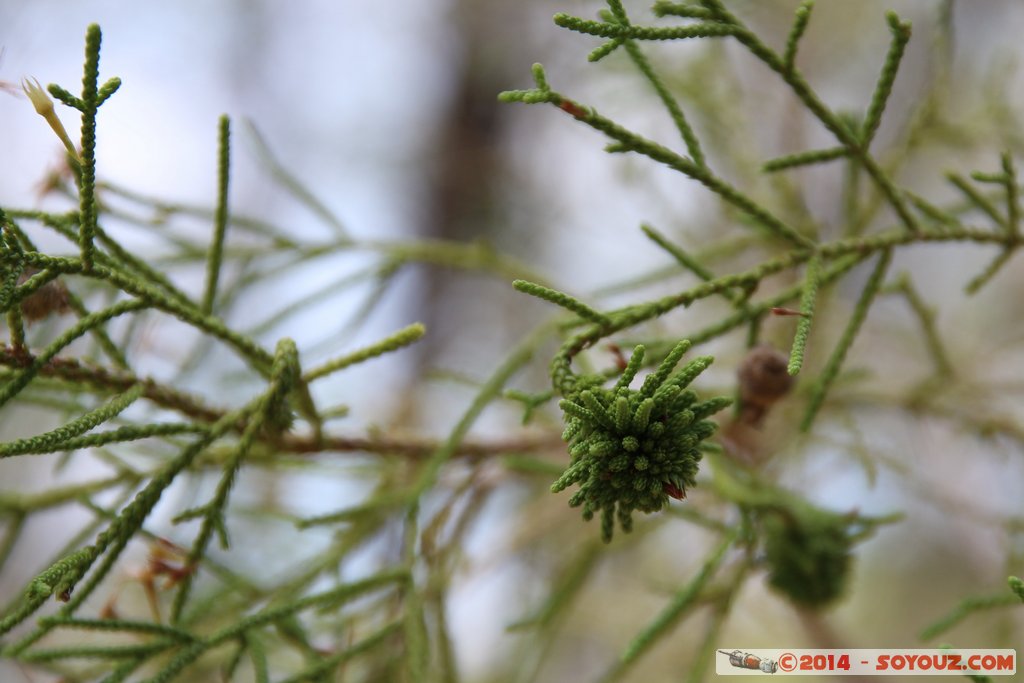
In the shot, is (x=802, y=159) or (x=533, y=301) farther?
(x=533, y=301)

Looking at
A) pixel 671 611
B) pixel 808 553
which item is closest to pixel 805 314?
pixel 671 611

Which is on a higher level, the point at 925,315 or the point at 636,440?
the point at 925,315

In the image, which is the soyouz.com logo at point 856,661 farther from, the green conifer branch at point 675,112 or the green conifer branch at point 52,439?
the green conifer branch at point 52,439

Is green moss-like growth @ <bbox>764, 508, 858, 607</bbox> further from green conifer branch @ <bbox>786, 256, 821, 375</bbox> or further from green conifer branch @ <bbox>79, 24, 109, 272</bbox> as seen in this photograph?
green conifer branch @ <bbox>79, 24, 109, 272</bbox>

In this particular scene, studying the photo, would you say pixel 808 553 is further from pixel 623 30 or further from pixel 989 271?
pixel 623 30

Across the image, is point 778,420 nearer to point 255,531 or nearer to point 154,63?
point 255,531

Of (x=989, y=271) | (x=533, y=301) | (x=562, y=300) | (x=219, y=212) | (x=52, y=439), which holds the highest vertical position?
(x=533, y=301)
